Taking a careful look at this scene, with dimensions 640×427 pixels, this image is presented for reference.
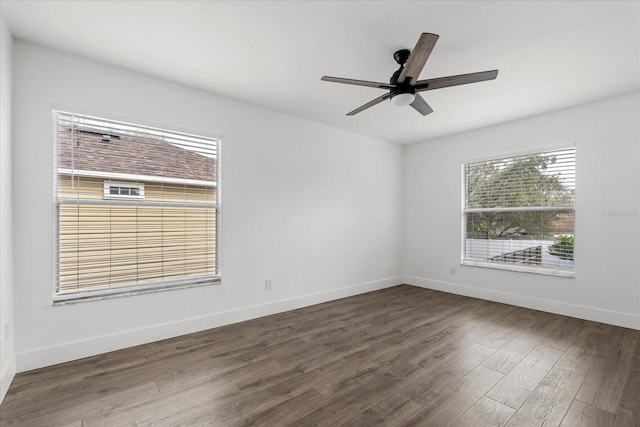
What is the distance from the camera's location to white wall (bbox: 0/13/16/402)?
208cm

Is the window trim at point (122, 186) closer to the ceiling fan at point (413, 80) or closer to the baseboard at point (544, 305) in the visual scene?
the ceiling fan at point (413, 80)

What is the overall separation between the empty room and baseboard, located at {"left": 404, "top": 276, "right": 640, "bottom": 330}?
0.02m

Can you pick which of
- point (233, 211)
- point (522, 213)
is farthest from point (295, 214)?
point (522, 213)

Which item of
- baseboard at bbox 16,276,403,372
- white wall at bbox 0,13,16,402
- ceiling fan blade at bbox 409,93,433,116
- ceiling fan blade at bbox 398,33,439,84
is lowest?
baseboard at bbox 16,276,403,372

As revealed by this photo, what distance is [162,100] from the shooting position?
10.1ft

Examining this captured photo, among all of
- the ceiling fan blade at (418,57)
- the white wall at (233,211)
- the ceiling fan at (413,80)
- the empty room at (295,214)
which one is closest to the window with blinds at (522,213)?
the empty room at (295,214)

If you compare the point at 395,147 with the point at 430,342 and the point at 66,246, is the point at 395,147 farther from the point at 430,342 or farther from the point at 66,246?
the point at 66,246

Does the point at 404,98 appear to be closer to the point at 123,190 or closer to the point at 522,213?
the point at 123,190

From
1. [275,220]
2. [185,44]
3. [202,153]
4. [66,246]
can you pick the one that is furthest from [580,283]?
A: [66,246]

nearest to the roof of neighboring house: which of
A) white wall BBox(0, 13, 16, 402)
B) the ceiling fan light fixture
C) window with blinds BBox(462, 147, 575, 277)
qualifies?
white wall BBox(0, 13, 16, 402)

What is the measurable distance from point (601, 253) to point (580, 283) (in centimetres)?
43

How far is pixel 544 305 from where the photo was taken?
4.01m

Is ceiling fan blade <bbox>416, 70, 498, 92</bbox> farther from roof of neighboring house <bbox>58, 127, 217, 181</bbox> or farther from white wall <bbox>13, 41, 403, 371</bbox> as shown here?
roof of neighboring house <bbox>58, 127, 217, 181</bbox>

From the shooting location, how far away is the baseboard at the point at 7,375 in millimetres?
2013
